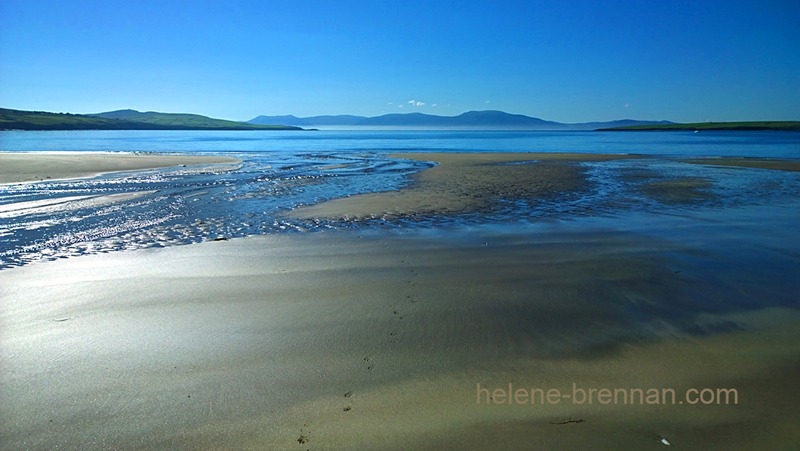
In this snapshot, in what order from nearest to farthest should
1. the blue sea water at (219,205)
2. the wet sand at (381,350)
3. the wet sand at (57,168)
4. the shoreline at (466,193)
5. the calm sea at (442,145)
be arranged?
1. the wet sand at (381,350)
2. the blue sea water at (219,205)
3. the shoreline at (466,193)
4. the wet sand at (57,168)
5. the calm sea at (442,145)

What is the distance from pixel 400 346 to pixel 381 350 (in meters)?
0.24

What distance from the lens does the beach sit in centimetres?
383

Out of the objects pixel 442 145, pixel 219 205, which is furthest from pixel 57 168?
pixel 442 145

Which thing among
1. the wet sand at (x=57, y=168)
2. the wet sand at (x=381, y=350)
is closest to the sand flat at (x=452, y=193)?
the wet sand at (x=381, y=350)

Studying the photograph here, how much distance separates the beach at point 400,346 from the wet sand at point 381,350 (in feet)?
0.09

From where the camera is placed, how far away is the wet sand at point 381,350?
150 inches

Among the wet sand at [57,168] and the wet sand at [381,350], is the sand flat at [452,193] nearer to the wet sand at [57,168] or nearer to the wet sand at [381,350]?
the wet sand at [381,350]

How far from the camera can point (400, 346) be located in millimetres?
5332

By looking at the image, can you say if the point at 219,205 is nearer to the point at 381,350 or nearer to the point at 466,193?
the point at 466,193

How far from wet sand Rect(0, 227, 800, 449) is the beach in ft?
0.09

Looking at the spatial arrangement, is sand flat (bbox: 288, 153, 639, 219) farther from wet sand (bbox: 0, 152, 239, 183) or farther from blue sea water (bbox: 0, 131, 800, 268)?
wet sand (bbox: 0, 152, 239, 183)

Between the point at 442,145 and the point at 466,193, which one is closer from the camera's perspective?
the point at 466,193

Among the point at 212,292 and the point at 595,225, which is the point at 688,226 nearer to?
the point at 595,225

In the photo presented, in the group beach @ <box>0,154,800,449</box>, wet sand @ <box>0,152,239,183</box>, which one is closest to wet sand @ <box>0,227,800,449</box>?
beach @ <box>0,154,800,449</box>
